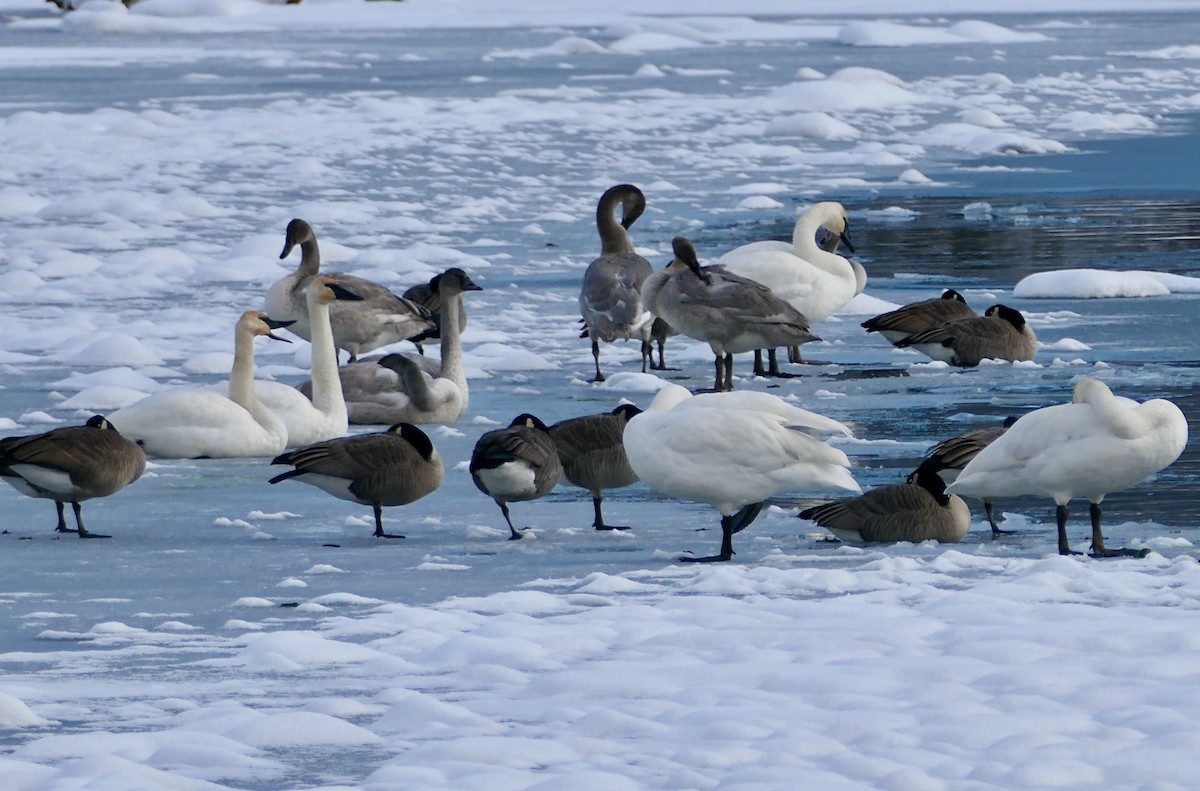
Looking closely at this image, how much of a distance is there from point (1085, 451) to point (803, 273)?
5.38m

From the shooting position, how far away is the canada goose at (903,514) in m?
7.32

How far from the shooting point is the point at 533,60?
1821 inches

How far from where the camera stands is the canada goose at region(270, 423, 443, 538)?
7723 millimetres

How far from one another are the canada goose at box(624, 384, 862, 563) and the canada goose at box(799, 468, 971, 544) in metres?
0.26

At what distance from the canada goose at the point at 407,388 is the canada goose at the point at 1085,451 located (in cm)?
366

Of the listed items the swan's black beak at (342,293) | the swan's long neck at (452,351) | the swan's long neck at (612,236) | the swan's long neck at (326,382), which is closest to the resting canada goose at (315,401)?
the swan's long neck at (326,382)

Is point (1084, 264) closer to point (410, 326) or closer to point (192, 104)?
point (410, 326)

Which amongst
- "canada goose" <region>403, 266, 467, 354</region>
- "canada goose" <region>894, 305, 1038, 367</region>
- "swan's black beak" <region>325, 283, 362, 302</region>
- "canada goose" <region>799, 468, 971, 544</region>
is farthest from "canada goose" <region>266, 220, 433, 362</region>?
"canada goose" <region>799, 468, 971, 544</region>

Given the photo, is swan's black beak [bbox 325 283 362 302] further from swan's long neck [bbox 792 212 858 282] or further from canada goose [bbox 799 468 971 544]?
canada goose [bbox 799 468 971 544]

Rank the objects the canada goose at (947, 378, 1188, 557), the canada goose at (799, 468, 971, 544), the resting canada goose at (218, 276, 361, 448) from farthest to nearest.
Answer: the resting canada goose at (218, 276, 361, 448) → the canada goose at (799, 468, 971, 544) → the canada goose at (947, 378, 1188, 557)

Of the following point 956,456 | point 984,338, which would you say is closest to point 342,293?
point 984,338

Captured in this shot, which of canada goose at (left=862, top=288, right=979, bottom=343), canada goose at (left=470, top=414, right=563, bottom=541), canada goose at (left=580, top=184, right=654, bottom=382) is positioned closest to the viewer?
canada goose at (left=470, top=414, right=563, bottom=541)

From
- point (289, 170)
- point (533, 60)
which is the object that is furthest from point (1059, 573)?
point (533, 60)

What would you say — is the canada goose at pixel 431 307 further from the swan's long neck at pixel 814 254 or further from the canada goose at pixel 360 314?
the swan's long neck at pixel 814 254
